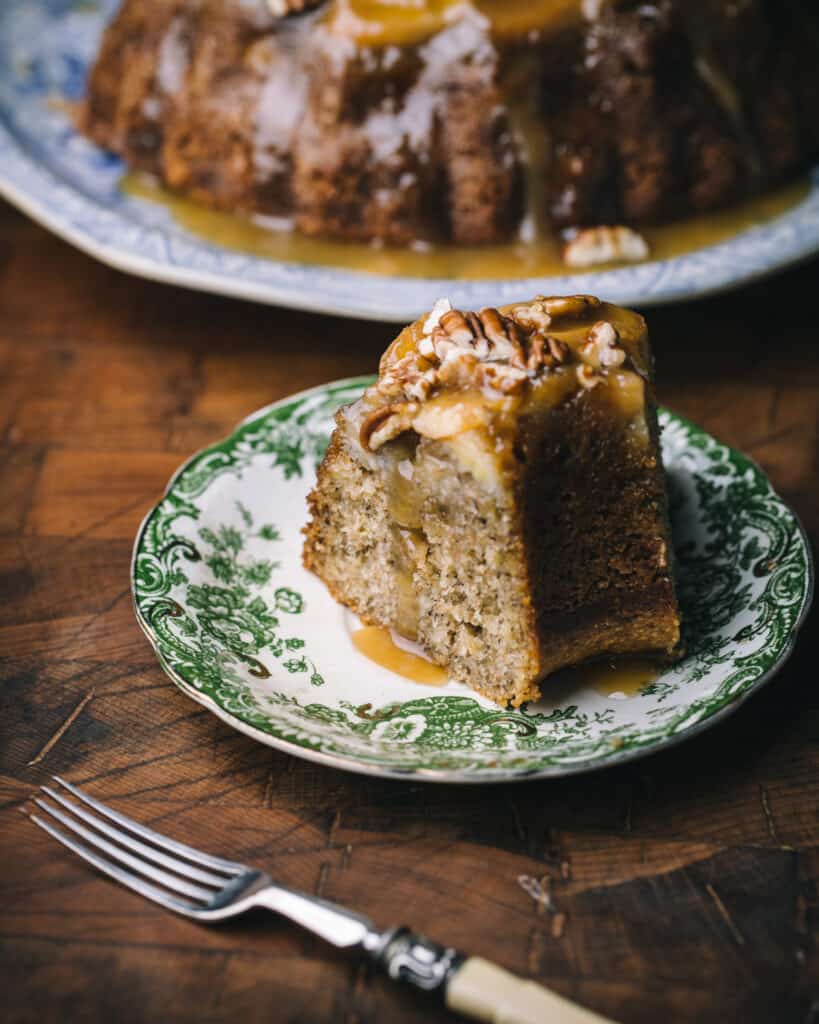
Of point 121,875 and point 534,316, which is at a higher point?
point 534,316

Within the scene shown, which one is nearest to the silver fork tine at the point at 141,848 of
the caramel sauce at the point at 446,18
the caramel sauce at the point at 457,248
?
the caramel sauce at the point at 457,248

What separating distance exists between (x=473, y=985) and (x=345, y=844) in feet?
1.15

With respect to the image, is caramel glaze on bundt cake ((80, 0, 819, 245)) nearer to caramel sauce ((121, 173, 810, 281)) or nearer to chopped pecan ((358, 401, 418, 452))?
caramel sauce ((121, 173, 810, 281))

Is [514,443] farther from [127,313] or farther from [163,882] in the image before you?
[127,313]

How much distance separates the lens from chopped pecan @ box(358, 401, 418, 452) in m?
1.80

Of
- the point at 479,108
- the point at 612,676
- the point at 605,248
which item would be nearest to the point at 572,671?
the point at 612,676

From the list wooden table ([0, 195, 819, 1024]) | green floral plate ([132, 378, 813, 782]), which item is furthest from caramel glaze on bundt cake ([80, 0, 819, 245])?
wooden table ([0, 195, 819, 1024])

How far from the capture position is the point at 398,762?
1.64 metres

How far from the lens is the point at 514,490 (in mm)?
1738

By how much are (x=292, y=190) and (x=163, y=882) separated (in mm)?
1872

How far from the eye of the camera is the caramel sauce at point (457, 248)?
9.58 feet

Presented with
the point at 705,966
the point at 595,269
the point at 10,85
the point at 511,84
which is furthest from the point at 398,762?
the point at 10,85

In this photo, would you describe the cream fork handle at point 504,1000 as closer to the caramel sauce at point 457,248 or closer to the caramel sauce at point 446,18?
the caramel sauce at point 457,248

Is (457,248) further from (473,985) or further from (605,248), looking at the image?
(473,985)
